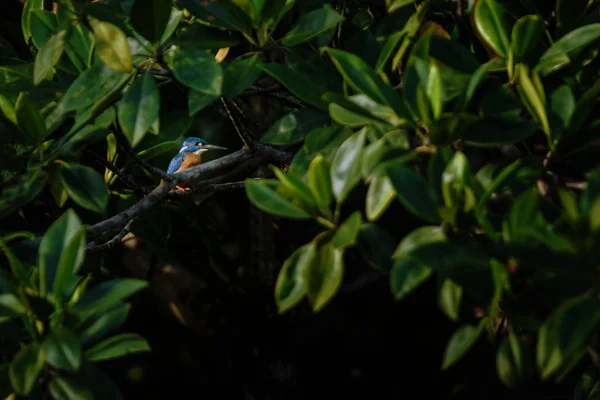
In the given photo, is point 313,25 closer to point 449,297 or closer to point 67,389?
point 449,297

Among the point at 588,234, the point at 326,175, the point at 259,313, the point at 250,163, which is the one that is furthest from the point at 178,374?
the point at 588,234

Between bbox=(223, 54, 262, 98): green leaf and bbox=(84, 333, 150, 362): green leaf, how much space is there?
561 millimetres

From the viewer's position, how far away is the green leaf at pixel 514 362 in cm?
153

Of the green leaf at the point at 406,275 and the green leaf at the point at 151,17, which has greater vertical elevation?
the green leaf at the point at 151,17

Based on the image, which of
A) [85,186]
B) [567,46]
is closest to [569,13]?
[567,46]

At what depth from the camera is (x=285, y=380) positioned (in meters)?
3.16

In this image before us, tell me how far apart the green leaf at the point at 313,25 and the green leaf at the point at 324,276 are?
580 millimetres

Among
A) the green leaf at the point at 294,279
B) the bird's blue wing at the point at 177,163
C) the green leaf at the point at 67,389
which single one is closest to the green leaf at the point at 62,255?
the green leaf at the point at 67,389

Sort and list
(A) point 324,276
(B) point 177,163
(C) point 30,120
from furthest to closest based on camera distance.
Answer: (B) point 177,163 → (C) point 30,120 → (A) point 324,276

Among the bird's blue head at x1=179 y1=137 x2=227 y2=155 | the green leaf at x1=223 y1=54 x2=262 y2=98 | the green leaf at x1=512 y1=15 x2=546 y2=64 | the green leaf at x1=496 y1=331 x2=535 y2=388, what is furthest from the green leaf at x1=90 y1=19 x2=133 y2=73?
the bird's blue head at x1=179 y1=137 x2=227 y2=155

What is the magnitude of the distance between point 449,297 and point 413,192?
A: 20 centimetres

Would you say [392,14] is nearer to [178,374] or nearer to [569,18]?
[569,18]

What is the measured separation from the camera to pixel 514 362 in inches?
60.7

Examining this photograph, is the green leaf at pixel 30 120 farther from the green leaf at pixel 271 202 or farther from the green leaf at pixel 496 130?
the green leaf at pixel 496 130
